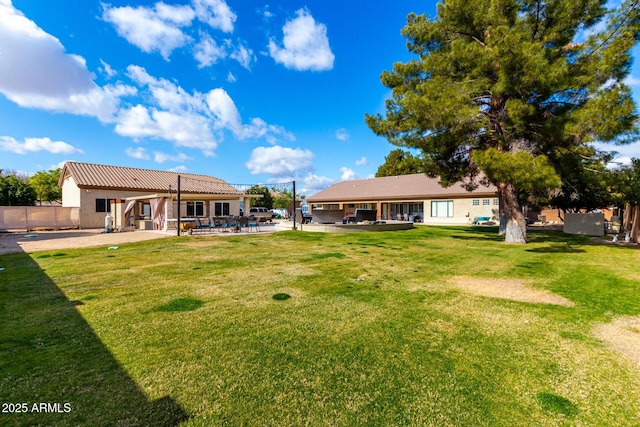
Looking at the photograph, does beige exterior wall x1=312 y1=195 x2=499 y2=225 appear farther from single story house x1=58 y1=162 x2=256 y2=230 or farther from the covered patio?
single story house x1=58 y1=162 x2=256 y2=230

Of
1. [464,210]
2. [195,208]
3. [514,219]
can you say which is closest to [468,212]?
[464,210]

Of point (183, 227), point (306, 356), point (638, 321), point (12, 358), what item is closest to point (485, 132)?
point (638, 321)

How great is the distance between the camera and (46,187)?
35031 millimetres

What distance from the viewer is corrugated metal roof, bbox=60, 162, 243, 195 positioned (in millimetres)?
21163

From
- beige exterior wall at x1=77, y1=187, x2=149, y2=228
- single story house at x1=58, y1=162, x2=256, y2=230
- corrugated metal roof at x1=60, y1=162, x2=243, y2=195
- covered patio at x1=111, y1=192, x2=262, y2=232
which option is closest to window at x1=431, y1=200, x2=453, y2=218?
covered patio at x1=111, y1=192, x2=262, y2=232

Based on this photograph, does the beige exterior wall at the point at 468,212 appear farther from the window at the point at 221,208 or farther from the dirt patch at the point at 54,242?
the dirt patch at the point at 54,242

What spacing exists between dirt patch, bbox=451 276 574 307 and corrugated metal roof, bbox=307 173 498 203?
19.4 metres

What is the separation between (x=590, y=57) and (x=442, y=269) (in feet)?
31.4

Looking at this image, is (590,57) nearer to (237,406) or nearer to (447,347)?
(447,347)

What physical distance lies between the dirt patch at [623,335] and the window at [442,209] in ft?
78.2

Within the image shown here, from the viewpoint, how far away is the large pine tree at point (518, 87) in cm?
924

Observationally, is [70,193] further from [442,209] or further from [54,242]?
[442,209]

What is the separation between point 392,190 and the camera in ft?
101

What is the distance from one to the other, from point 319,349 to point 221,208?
24930mm
